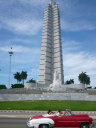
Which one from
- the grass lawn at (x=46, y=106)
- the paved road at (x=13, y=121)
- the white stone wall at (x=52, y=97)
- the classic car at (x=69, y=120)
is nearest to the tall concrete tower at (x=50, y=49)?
the white stone wall at (x=52, y=97)

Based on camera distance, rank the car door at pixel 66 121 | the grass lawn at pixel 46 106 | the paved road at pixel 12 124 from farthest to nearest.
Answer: the grass lawn at pixel 46 106, the paved road at pixel 12 124, the car door at pixel 66 121

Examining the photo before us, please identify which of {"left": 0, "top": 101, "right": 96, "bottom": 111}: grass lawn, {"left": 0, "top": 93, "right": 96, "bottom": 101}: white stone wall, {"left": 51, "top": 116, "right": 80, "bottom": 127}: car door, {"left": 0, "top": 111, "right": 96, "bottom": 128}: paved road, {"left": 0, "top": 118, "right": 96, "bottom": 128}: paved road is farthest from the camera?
{"left": 0, "top": 93, "right": 96, "bottom": 101}: white stone wall

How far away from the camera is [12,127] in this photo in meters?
13.3

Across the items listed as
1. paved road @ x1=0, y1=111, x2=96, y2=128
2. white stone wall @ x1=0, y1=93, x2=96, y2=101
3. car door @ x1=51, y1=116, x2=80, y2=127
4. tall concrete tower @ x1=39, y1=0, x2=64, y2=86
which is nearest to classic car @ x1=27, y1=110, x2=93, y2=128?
car door @ x1=51, y1=116, x2=80, y2=127

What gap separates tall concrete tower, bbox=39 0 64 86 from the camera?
87.1m

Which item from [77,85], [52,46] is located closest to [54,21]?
[52,46]

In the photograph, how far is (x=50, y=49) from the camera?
9200cm

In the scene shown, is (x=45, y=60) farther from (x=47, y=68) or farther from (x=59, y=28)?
(x=59, y=28)

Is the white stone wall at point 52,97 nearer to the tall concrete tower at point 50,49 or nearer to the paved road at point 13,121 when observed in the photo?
the paved road at point 13,121

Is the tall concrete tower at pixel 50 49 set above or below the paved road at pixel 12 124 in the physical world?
above

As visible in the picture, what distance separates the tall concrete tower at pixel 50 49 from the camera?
286 feet

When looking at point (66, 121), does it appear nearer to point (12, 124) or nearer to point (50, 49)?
point (12, 124)

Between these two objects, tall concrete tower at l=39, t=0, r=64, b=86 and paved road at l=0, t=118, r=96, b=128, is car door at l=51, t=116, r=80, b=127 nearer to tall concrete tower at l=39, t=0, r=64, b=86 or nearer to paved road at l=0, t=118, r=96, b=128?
paved road at l=0, t=118, r=96, b=128

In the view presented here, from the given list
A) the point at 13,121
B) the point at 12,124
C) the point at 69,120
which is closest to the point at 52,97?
the point at 13,121
